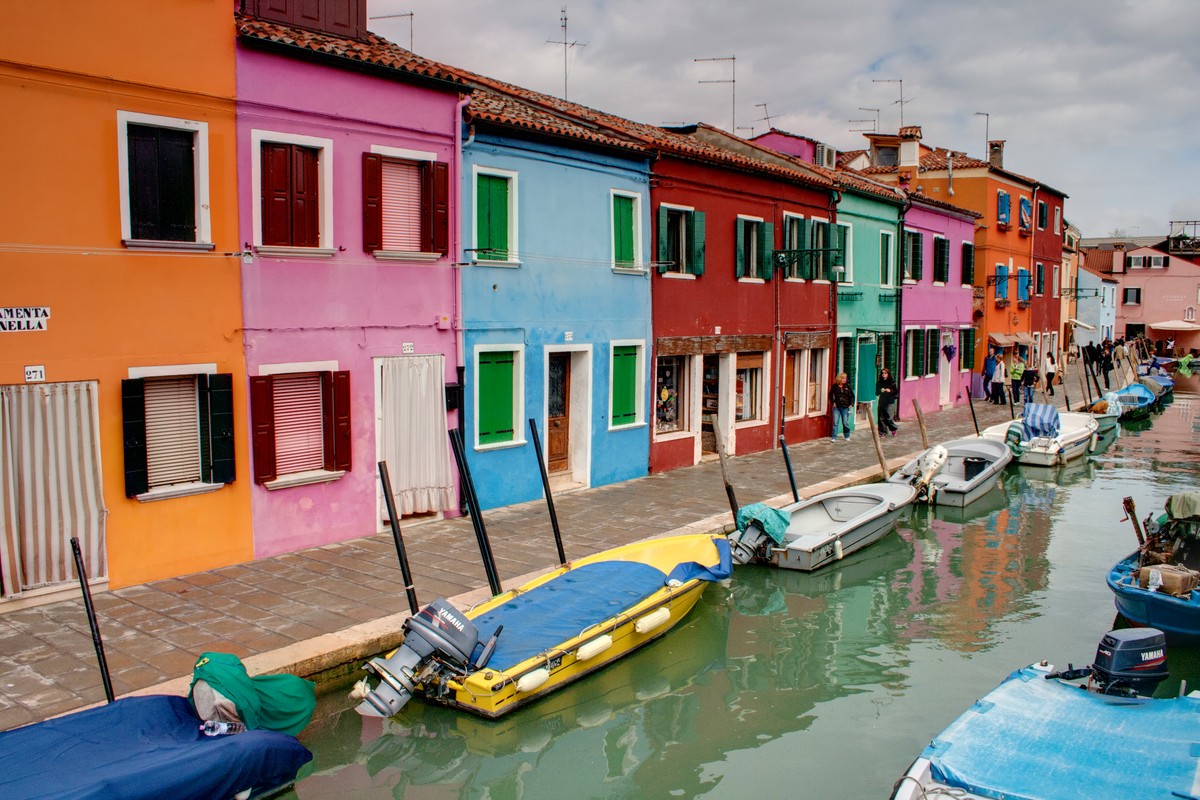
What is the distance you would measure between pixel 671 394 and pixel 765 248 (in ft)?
13.5

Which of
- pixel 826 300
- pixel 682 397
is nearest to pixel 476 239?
pixel 682 397

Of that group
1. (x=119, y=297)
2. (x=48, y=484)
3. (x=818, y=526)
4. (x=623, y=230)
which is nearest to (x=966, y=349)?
(x=623, y=230)

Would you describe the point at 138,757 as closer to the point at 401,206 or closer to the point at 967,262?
the point at 401,206

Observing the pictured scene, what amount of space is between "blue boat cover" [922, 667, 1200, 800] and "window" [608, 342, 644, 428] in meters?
9.59

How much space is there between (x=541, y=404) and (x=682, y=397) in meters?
4.38

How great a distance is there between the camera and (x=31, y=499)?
9.27 meters

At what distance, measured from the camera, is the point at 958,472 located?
63.6 feet

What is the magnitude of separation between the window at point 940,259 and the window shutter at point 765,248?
36.0 ft

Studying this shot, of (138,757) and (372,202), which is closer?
(138,757)

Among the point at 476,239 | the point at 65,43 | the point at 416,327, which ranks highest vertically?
Answer: the point at 65,43

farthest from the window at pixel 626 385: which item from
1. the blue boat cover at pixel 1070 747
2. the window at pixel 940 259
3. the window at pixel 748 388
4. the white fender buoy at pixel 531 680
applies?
the window at pixel 940 259

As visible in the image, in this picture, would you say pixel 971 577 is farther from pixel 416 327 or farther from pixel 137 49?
pixel 137 49

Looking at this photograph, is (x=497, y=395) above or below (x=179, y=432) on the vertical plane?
above

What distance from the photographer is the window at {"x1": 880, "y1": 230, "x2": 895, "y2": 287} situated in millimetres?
25391
